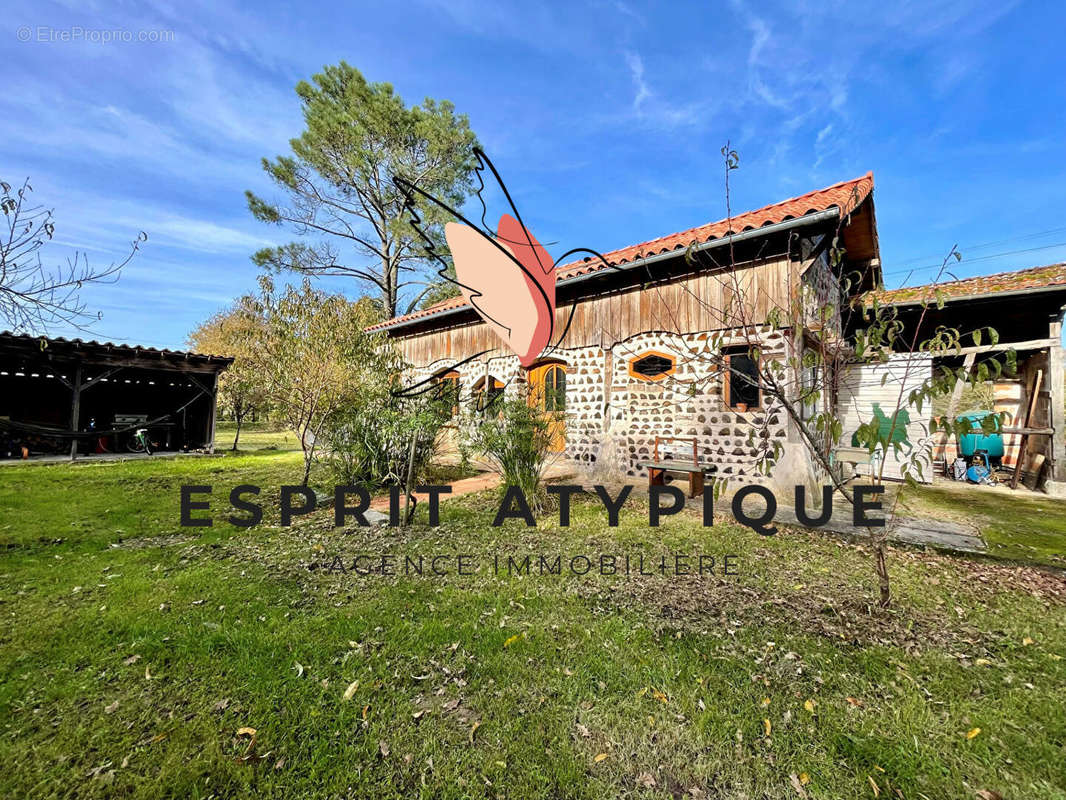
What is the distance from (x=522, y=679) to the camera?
2365 mm

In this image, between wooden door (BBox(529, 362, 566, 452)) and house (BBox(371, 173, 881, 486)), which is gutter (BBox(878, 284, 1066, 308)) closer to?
house (BBox(371, 173, 881, 486))

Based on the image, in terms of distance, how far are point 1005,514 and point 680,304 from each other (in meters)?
5.37

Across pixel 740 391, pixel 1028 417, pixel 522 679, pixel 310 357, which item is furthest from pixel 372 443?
pixel 1028 417

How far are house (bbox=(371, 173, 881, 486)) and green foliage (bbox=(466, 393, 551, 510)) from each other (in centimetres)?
44

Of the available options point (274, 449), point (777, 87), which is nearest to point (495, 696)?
point (777, 87)

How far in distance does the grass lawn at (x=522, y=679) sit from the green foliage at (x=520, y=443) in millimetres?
1564

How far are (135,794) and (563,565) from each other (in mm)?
2977

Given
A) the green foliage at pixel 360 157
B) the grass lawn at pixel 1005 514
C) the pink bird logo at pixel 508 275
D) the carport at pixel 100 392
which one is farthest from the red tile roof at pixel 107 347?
the grass lawn at pixel 1005 514

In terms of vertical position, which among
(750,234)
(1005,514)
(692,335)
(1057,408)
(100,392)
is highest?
(750,234)

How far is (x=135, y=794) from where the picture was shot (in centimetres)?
163

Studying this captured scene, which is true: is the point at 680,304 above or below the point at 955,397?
above

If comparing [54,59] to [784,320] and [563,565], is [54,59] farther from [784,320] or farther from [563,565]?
[784,320]

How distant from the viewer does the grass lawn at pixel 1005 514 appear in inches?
169

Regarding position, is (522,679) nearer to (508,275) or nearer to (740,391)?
(508,275)
